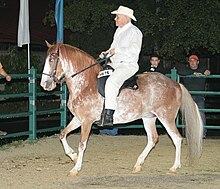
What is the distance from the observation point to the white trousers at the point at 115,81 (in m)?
8.99

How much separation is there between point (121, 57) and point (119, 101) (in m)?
0.73

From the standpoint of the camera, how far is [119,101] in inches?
368

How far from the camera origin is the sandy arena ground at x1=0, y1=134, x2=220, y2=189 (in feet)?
27.2

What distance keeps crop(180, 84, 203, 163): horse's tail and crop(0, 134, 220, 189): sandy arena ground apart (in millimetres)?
278

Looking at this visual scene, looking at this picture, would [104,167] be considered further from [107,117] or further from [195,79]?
[195,79]

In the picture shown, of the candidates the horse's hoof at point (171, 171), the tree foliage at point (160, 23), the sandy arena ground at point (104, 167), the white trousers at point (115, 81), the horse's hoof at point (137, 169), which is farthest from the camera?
the tree foliage at point (160, 23)

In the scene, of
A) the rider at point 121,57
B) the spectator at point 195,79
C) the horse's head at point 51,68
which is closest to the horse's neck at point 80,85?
the horse's head at point 51,68

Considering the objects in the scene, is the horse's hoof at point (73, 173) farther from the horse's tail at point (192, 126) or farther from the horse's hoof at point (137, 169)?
the horse's tail at point (192, 126)

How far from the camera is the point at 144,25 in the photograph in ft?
72.2

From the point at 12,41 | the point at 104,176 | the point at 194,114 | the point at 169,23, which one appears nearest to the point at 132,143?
the point at 194,114

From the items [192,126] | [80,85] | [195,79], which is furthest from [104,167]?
[195,79]

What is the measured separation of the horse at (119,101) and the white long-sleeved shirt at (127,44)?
49 cm

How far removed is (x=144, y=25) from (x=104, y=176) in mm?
13828

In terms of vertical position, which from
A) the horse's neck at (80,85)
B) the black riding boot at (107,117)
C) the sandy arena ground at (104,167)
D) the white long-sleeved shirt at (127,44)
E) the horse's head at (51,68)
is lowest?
the sandy arena ground at (104,167)
